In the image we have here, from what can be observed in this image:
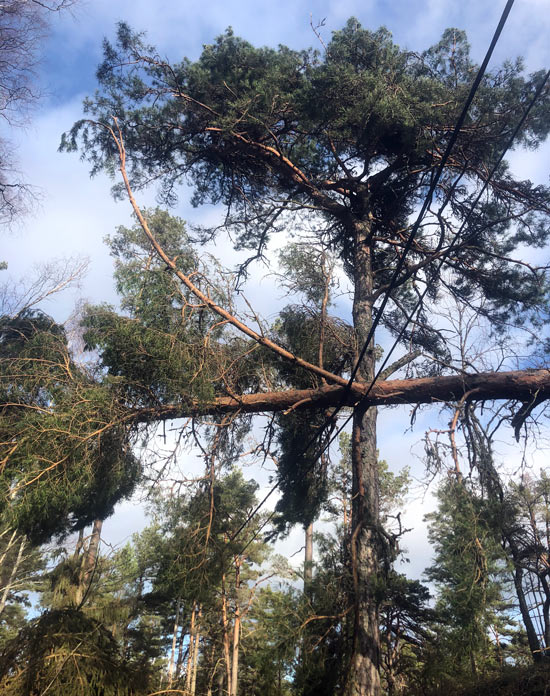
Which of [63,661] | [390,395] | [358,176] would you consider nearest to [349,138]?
[358,176]

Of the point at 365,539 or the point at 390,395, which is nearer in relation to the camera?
the point at 365,539

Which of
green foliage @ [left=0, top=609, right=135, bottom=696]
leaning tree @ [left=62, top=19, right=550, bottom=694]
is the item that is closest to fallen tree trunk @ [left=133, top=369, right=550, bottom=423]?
leaning tree @ [left=62, top=19, right=550, bottom=694]

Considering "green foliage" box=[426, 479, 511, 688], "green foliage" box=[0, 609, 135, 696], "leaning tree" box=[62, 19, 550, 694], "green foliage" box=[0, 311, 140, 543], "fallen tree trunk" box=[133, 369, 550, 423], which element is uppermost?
"leaning tree" box=[62, 19, 550, 694]

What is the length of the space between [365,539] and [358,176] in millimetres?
6337

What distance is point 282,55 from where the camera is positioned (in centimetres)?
851

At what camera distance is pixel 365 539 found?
6.67m

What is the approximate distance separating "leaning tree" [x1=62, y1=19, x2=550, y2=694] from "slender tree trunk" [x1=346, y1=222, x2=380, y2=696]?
0.02m

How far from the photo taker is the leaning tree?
22.0ft

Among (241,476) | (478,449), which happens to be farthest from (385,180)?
(241,476)

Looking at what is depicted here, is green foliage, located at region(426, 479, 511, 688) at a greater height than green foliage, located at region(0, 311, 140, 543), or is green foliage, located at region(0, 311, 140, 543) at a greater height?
green foliage, located at region(0, 311, 140, 543)

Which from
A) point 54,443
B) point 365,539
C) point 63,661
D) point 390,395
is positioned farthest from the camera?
point 390,395

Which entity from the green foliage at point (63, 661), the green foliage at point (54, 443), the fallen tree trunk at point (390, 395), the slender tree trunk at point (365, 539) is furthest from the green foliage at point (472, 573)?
the green foliage at point (54, 443)

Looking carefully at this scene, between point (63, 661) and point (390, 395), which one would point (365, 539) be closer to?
point (390, 395)

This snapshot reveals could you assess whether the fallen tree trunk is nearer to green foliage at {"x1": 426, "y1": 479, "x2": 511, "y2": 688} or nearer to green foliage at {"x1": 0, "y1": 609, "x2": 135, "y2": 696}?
green foliage at {"x1": 426, "y1": 479, "x2": 511, "y2": 688}
